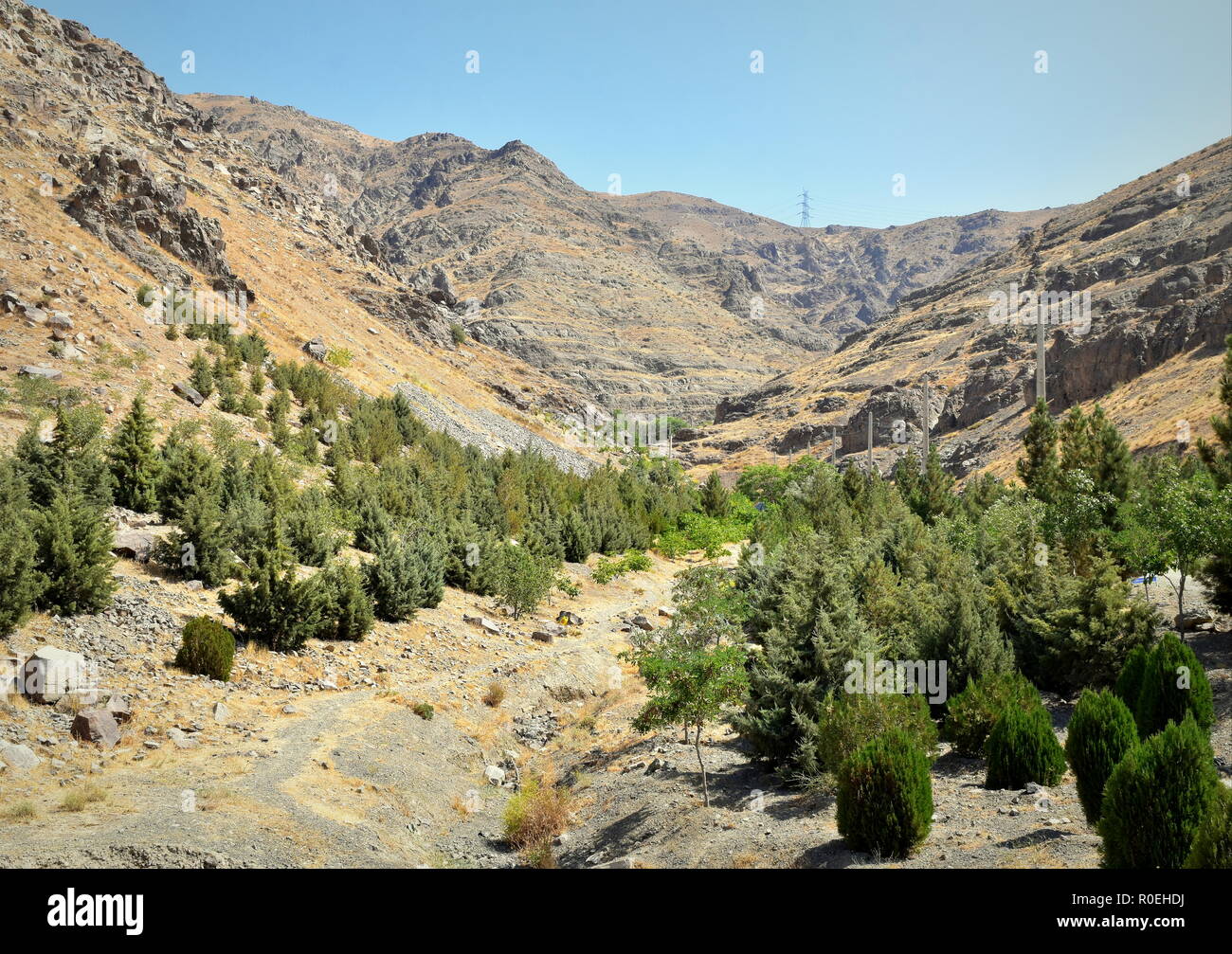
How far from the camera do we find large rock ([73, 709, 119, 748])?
10461 millimetres

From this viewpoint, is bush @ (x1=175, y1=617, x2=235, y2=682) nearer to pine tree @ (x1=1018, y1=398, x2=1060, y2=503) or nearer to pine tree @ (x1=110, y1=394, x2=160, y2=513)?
pine tree @ (x1=110, y1=394, x2=160, y2=513)

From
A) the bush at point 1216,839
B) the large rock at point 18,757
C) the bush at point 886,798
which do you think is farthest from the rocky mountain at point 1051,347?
the large rock at point 18,757

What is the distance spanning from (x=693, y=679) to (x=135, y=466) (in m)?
15.0

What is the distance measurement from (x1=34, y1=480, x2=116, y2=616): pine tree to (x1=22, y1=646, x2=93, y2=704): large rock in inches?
55.7

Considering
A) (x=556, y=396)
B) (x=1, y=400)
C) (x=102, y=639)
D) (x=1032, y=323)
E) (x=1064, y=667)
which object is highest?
(x=1032, y=323)

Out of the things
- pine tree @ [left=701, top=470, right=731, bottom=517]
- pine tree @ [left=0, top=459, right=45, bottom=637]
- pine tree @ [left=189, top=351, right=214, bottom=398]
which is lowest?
pine tree @ [left=0, top=459, right=45, bottom=637]

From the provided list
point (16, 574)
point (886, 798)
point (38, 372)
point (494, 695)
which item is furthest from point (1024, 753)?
point (38, 372)

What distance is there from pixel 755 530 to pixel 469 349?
46.6m

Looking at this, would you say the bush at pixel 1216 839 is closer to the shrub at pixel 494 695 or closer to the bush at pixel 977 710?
the bush at pixel 977 710

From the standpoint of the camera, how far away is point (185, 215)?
39938 mm

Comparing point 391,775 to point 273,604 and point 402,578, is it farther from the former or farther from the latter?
point 402,578

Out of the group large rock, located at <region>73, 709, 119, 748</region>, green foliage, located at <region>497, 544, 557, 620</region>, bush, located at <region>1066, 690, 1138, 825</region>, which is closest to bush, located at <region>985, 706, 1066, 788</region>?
bush, located at <region>1066, 690, 1138, 825</region>
